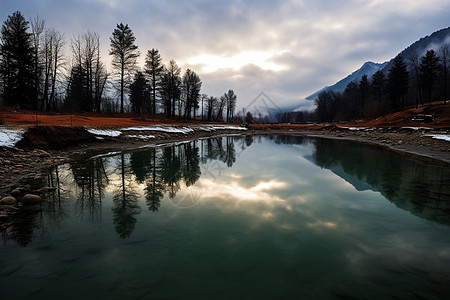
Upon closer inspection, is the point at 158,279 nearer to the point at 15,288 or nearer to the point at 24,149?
the point at 15,288

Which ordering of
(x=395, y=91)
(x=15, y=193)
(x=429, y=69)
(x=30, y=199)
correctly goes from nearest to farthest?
(x=30, y=199), (x=15, y=193), (x=429, y=69), (x=395, y=91)

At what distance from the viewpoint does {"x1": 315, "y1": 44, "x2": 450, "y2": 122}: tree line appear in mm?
50312

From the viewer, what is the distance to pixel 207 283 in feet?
A: 10.2

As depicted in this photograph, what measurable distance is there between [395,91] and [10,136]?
73.0 metres

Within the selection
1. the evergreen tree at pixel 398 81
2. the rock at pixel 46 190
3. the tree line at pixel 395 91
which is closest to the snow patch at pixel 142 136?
the rock at pixel 46 190

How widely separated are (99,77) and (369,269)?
53111 mm

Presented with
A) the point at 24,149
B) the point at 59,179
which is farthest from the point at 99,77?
the point at 59,179

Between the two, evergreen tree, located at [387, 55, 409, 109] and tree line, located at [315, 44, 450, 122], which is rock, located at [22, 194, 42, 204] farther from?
evergreen tree, located at [387, 55, 409, 109]

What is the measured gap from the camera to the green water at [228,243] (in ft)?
9.89

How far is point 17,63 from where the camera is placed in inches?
1208

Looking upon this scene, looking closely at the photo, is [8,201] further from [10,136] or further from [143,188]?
[10,136]

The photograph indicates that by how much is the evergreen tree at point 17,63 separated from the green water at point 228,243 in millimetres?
32883

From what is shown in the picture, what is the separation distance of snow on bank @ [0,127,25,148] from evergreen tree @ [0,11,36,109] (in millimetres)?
25570

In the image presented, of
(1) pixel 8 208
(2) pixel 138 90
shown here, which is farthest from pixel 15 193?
(2) pixel 138 90
